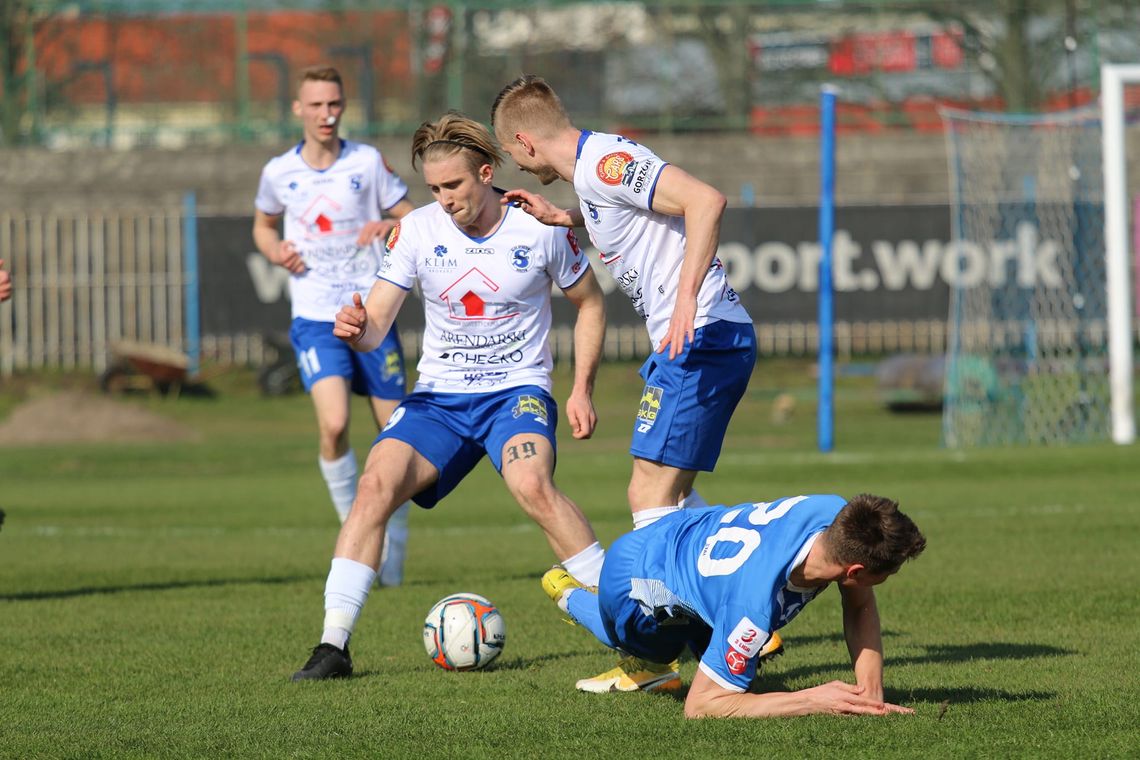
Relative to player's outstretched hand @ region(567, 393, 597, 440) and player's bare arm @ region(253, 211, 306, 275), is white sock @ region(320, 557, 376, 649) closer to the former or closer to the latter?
player's outstretched hand @ region(567, 393, 597, 440)

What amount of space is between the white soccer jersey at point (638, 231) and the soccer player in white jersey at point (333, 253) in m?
2.76

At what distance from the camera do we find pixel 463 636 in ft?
20.9

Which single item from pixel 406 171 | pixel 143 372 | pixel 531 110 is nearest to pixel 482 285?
pixel 531 110

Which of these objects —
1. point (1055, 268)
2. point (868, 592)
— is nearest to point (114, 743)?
point (868, 592)

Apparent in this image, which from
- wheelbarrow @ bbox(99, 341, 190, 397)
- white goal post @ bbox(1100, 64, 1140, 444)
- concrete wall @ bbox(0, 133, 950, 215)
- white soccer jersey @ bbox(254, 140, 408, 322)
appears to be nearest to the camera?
white soccer jersey @ bbox(254, 140, 408, 322)

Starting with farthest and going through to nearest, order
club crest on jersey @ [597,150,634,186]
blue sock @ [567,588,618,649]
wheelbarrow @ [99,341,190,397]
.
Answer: wheelbarrow @ [99,341,190,397] → club crest on jersey @ [597,150,634,186] → blue sock @ [567,588,618,649]

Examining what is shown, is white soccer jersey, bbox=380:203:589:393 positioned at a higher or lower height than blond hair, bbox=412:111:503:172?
lower

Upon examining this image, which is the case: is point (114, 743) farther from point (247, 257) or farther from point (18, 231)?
point (18, 231)

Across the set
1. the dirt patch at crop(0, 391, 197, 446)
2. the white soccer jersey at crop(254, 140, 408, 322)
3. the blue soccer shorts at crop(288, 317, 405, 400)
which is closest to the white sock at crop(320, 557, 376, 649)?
the blue soccer shorts at crop(288, 317, 405, 400)

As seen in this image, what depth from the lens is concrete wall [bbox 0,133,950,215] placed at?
2611 cm

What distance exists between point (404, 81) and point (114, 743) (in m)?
22.7

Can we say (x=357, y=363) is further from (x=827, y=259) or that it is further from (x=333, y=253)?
(x=827, y=259)

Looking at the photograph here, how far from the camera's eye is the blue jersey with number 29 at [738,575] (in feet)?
16.2

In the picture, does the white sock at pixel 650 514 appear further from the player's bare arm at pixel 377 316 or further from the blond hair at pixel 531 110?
the blond hair at pixel 531 110
